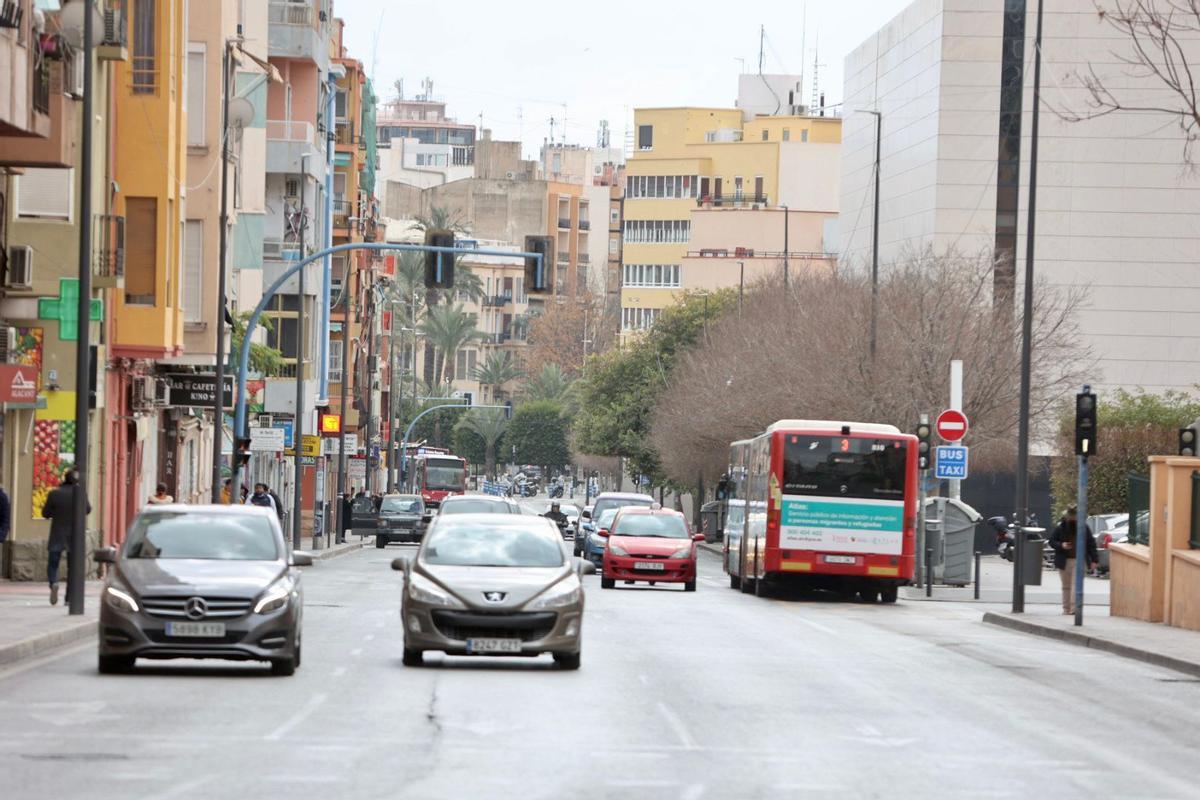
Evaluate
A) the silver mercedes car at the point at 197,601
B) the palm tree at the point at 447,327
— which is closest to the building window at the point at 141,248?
the silver mercedes car at the point at 197,601

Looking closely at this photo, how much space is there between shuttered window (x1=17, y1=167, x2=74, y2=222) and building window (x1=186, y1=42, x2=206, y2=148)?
10353mm

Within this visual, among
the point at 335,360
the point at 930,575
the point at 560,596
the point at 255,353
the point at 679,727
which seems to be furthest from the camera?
the point at 335,360

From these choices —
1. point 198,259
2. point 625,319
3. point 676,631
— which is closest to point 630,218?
point 625,319

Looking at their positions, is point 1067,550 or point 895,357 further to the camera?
point 895,357

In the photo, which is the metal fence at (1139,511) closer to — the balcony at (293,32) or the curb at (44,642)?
the curb at (44,642)

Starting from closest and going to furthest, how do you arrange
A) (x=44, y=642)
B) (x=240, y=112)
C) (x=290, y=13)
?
(x=44, y=642), (x=240, y=112), (x=290, y=13)

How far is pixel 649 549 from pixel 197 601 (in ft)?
80.2

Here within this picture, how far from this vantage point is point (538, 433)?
158 m

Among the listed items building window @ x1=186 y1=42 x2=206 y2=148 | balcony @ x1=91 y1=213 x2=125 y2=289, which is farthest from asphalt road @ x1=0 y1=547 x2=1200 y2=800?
building window @ x1=186 y1=42 x2=206 y2=148

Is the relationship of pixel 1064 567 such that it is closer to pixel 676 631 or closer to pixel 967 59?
pixel 676 631

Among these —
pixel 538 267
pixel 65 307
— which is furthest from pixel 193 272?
pixel 538 267

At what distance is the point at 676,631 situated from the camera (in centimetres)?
2930

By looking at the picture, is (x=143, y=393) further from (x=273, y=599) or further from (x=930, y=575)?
(x=273, y=599)

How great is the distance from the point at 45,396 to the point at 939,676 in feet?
68.1
